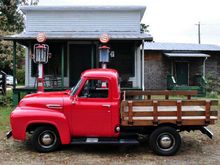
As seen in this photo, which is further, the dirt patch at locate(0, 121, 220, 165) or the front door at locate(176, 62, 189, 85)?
the front door at locate(176, 62, 189, 85)

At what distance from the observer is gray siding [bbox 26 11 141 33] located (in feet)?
Answer: 63.8

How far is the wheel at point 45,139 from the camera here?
841 centimetres

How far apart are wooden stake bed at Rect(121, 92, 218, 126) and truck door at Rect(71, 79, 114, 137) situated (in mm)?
389

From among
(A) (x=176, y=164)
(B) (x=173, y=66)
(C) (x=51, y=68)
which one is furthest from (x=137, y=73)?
(A) (x=176, y=164)

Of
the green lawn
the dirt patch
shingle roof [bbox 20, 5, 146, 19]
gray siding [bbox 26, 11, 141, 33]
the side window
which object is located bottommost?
the dirt patch

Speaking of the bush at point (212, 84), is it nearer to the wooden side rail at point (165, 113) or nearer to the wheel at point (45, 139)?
the wooden side rail at point (165, 113)

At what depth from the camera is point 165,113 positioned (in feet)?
27.0

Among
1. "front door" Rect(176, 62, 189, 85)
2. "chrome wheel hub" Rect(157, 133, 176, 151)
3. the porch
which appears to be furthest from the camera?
"front door" Rect(176, 62, 189, 85)

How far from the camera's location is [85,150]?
346 inches

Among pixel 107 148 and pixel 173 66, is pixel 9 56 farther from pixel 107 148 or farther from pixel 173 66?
pixel 107 148

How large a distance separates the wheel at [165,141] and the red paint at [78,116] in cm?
84

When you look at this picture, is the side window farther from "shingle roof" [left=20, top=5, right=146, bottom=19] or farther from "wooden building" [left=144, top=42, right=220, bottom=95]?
"wooden building" [left=144, top=42, right=220, bottom=95]

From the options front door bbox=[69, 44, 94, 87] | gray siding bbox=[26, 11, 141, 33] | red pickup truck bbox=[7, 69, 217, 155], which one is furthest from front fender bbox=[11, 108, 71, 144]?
gray siding bbox=[26, 11, 141, 33]

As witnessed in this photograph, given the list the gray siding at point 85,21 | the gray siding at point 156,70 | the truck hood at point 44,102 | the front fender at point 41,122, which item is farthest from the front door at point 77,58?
the front fender at point 41,122
